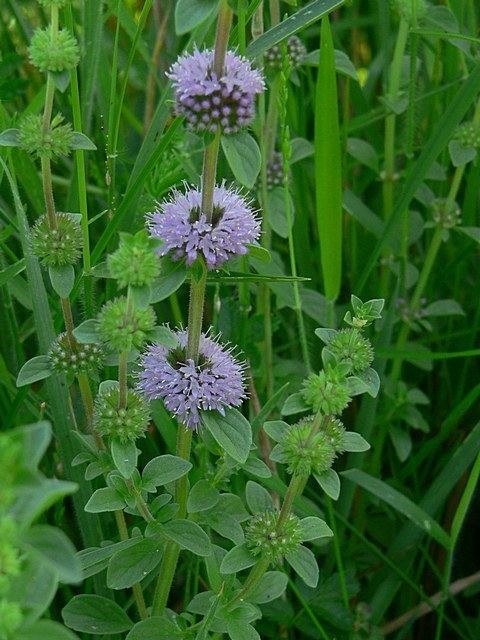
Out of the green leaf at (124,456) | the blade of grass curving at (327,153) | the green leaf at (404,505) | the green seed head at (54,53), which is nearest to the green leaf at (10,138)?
the green seed head at (54,53)

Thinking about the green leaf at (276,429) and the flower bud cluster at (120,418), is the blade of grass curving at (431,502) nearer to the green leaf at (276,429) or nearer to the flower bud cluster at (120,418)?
the green leaf at (276,429)

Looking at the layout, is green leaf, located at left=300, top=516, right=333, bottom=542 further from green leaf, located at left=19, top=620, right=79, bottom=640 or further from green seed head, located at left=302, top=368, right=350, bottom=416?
green leaf, located at left=19, top=620, right=79, bottom=640

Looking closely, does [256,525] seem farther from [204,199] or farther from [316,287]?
[316,287]

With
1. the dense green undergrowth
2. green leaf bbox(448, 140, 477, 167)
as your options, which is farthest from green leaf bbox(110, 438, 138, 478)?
green leaf bbox(448, 140, 477, 167)

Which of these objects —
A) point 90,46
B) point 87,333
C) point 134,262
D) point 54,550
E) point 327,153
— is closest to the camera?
point 54,550

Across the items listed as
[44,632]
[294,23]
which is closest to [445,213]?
[294,23]

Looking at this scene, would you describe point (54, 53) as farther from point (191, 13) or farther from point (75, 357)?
point (75, 357)
